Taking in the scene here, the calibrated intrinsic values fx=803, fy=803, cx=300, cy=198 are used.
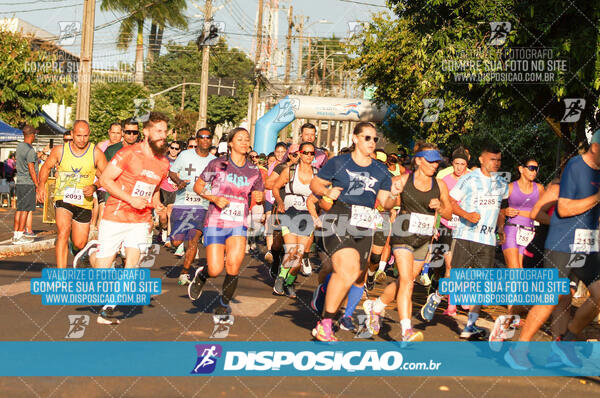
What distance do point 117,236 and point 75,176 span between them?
1908 millimetres

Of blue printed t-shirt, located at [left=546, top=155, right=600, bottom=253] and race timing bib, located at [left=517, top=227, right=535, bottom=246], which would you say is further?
race timing bib, located at [left=517, top=227, right=535, bottom=246]

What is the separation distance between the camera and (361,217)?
24.4 feet

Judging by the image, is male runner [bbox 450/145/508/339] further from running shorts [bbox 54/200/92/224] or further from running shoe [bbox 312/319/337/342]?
running shorts [bbox 54/200/92/224]

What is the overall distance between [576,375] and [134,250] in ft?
13.9

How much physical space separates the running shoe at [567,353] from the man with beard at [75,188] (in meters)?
5.32

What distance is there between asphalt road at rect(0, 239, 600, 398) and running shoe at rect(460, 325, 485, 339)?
10 cm

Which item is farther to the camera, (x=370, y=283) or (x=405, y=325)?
(x=370, y=283)

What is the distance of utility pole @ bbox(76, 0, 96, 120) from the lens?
57.1ft

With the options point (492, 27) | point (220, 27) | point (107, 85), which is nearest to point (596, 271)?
point (492, 27)

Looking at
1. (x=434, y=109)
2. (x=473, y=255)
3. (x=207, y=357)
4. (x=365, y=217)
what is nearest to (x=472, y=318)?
(x=473, y=255)

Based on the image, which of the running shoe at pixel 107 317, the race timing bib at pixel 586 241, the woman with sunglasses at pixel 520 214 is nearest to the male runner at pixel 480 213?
the woman with sunglasses at pixel 520 214

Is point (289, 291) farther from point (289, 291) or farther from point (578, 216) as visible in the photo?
point (578, 216)

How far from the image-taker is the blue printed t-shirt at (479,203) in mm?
8641

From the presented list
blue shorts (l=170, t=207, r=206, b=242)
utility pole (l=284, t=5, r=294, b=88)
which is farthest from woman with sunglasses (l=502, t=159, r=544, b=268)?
utility pole (l=284, t=5, r=294, b=88)
